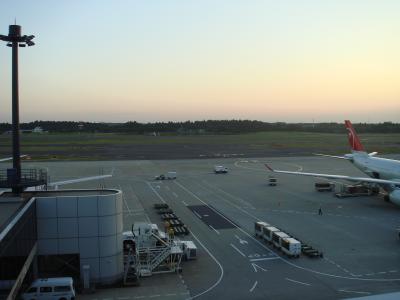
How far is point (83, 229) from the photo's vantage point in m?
26.5

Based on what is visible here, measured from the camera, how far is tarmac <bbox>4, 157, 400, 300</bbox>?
26.3 m

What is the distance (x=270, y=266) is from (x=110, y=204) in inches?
464

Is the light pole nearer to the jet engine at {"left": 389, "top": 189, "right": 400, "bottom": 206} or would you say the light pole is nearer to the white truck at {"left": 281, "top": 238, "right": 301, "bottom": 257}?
the white truck at {"left": 281, "top": 238, "right": 301, "bottom": 257}

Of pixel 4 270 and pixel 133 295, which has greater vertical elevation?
pixel 4 270

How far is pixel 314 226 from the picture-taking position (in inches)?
1619

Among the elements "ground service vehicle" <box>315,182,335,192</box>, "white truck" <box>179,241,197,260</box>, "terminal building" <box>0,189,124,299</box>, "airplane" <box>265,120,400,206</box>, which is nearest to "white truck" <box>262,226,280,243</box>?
"white truck" <box>179,241,197,260</box>

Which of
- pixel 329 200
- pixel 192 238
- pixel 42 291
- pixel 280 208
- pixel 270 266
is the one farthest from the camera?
pixel 329 200

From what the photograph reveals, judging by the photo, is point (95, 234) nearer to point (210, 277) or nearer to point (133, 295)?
point (133, 295)

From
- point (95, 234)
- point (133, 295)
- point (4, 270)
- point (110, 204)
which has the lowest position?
point (133, 295)

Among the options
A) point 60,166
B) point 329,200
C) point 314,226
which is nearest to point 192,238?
point 314,226

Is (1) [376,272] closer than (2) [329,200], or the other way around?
(1) [376,272]

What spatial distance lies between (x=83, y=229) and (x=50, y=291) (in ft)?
13.2

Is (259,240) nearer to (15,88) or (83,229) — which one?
(83,229)

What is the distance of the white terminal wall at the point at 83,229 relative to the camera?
86.3 ft
